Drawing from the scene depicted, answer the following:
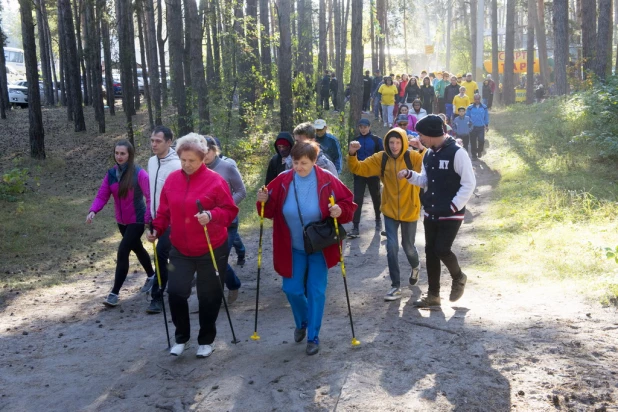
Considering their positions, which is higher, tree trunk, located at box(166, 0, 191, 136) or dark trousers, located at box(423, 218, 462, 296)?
tree trunk, located at box(166, 0, 191, 136)

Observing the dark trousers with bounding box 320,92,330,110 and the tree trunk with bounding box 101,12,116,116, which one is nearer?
the tree trunk with bounding box 101,12,116,116

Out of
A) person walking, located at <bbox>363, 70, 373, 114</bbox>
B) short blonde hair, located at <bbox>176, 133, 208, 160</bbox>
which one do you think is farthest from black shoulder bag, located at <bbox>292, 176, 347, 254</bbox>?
person walking, located at <bbox>363, 70, 373, 114</bbox>

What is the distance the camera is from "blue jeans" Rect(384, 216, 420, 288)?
782 cm

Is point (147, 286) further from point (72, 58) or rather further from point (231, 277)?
point (72, 58)

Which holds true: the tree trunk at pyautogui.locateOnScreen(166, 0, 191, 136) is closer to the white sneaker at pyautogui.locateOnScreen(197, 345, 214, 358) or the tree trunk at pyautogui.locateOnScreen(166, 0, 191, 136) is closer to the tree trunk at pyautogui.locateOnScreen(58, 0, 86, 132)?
the tree trunk at pyautogui.locateOnScreen(58, 0, 86, 132)

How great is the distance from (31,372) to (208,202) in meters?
2.35

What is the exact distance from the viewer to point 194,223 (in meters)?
5.64

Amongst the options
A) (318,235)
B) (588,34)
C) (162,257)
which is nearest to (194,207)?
(318,235)

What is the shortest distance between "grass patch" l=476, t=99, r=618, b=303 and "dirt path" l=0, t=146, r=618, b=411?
693mm

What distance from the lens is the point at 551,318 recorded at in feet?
21.3

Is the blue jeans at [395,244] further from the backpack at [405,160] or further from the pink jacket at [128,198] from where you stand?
the pink jacket at [128,198]

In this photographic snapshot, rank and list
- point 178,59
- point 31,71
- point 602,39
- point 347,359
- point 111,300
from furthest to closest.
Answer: point 602,39
point 178,59
point 31,71
point 111,300
point 347,359

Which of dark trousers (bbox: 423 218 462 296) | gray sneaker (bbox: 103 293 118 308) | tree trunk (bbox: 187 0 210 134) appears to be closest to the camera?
dark trousers (bbox: 423 218 462 296)

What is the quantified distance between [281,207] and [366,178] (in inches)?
229
